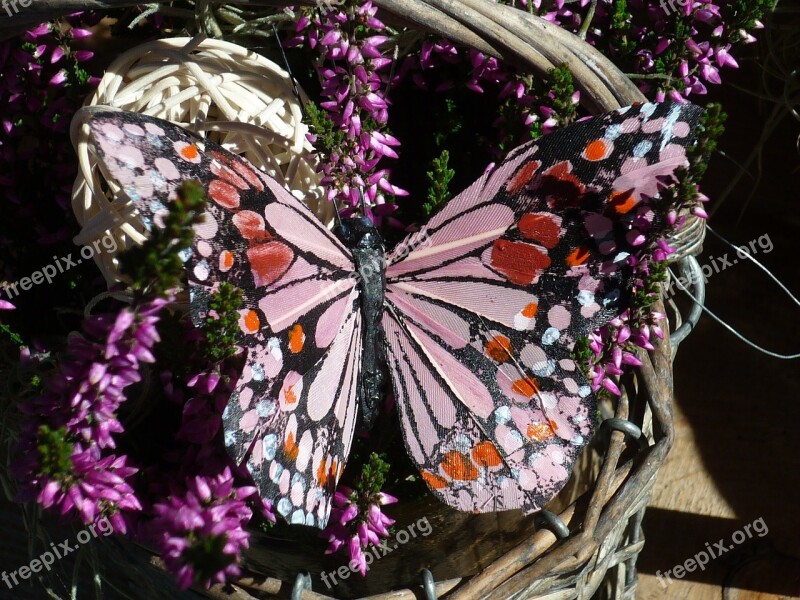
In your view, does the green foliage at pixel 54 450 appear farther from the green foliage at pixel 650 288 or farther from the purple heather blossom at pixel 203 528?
the green foliage at pixel 650 288

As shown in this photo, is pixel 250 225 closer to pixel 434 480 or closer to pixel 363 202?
pixel 363 202

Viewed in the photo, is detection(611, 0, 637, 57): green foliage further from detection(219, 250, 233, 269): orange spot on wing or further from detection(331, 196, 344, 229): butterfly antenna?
detection(219, 250, 233, 269): orange spot on wing

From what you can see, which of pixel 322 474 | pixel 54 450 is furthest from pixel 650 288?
pixel 54 450

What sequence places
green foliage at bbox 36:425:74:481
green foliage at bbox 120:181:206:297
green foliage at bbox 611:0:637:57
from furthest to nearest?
green foliage at bbox 611:0:637:57 < green foliage at bbox 36:425:74:481 < green foliage at bbox 120:181:206:297

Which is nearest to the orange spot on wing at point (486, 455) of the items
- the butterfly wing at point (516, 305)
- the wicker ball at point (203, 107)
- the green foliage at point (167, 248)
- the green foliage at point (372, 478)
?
the butterfly wing at point (516, 305)

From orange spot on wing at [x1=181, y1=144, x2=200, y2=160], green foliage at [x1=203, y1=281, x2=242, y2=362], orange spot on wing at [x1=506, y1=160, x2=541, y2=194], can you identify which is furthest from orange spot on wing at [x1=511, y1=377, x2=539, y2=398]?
orange spot on wing at [x1=181, y1=144, x2=200, y2=160]

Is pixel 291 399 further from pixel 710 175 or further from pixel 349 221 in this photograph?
pixel 710 175
